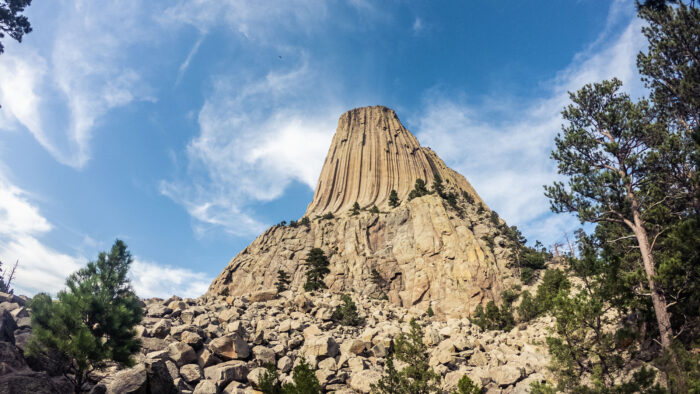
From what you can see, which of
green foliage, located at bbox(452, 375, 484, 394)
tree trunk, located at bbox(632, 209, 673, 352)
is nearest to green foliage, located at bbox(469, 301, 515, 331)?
green foliage, located at bbox(452, 375, 484, 394)

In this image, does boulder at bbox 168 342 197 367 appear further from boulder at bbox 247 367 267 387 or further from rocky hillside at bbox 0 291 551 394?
boulder at bbox 247 367 267 387

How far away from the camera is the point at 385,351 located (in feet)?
87.5

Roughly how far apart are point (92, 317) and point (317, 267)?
158ft

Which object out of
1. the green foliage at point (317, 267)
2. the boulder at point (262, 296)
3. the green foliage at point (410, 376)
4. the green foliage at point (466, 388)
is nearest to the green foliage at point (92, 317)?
the green foliage at point (410, 376)

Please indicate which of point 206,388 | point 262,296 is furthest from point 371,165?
point 206,388

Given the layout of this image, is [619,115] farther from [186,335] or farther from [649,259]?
[186,335]

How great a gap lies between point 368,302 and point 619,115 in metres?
40.6

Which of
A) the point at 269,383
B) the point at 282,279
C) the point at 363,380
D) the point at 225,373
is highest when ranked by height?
the point at 282,279

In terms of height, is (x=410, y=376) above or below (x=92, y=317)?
below

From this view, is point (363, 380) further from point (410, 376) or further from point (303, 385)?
point (303, 385)

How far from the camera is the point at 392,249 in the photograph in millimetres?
66250

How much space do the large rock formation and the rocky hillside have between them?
Result: 2019cm

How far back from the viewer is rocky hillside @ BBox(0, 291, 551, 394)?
→ 15336 millimetres

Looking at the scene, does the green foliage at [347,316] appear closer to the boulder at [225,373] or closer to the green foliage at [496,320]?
the green foliage at [496,320]
